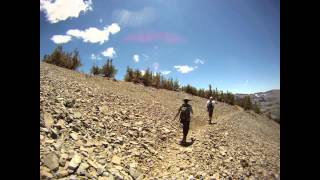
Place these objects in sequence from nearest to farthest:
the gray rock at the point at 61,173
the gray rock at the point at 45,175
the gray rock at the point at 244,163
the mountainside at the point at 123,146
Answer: the gray rock at the point at 45,175
the gray rock at the point at 61,173
the mountainside at the point at 123,146
the gray rock at the point at 244,163

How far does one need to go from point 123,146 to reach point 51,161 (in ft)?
7.79

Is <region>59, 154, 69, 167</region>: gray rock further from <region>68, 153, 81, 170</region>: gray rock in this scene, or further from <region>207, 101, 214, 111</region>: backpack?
<region>207, 101, 214, 111</region>: backpack

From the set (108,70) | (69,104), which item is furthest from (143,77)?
(69,104)

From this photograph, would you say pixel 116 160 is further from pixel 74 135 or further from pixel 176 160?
pixel 176 160

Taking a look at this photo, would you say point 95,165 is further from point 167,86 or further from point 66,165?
point 167,86

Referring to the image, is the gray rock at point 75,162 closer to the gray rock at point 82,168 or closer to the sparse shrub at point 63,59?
the gray rock at point 82,168

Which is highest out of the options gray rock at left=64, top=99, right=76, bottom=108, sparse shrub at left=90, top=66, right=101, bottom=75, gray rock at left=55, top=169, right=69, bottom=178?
sparse shrub at left=90, top=66, right=101, bottom=75

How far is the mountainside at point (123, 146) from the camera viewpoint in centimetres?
588

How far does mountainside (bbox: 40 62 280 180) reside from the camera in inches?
231

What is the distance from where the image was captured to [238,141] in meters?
10.3

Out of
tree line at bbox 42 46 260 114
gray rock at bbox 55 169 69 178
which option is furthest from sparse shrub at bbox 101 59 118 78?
gray rock at bbox 55 169 69 178

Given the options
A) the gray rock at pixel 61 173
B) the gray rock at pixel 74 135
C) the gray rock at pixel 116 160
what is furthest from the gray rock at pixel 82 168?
the gray rock at pixel 74 135
